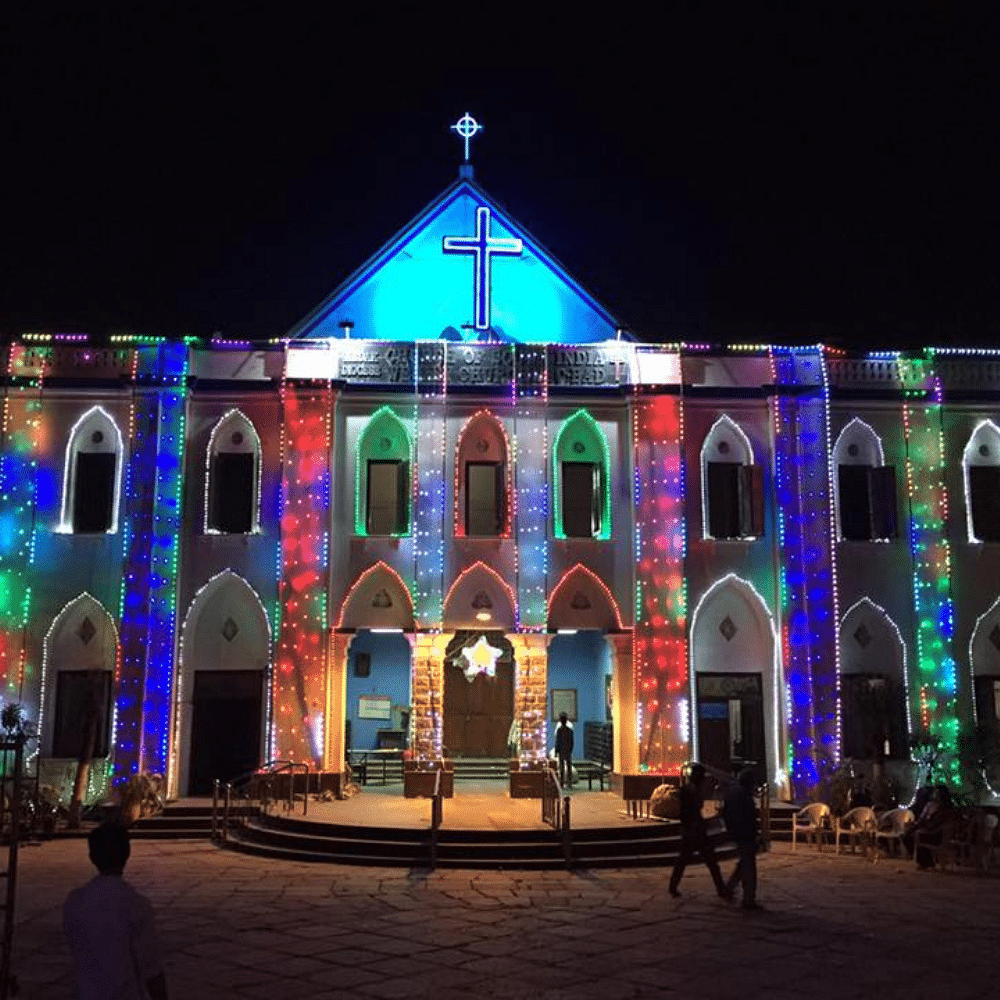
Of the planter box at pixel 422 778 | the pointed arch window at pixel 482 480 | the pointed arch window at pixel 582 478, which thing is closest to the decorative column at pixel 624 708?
the pointed arch window at pixel 582 478

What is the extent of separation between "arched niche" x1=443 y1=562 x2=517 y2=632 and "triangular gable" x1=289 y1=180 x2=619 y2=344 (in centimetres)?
512

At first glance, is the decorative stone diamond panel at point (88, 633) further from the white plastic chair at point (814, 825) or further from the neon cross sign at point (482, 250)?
the white plastic chair at point (814, 825)

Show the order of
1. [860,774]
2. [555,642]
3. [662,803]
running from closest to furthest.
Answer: [662,803]
[860,774]
[555,642]

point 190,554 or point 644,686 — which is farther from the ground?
point 190,554

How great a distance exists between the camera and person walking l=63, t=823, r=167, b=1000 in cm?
528

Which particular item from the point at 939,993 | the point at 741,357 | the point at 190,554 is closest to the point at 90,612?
the point at 190,554

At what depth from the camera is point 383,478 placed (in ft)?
75.3

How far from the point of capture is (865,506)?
75.8 feet

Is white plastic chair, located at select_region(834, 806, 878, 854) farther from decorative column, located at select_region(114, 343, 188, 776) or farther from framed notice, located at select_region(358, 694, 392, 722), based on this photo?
decorative column, located at select_region(114, 343, 188, 776)

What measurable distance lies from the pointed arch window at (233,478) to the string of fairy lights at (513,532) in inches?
25.0

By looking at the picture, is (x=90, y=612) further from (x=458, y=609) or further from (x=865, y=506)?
(x=865, y=506)

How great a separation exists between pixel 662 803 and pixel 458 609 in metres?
5.75

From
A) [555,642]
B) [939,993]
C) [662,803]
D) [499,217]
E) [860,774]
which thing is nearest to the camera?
[939,993]

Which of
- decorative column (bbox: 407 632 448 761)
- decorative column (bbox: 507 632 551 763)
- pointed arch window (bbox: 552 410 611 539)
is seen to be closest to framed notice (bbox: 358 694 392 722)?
decorative column (bbox: 407 632 448 761)
